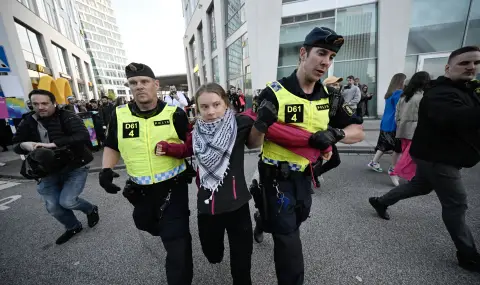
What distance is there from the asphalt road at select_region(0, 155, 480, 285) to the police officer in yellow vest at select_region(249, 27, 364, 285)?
2.15 ft

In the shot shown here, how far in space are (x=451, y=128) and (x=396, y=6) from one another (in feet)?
32.5

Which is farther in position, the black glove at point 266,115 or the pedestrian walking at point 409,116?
the pedestrian walking at point 409,116

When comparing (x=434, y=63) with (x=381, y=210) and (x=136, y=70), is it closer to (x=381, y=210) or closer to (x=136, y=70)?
(x=381, y=210)

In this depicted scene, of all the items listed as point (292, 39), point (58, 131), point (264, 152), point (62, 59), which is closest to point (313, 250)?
point (264, 152)

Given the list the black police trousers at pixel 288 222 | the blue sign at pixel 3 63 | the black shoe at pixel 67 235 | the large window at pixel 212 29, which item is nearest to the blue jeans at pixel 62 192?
the black shoe at pixel 67 235

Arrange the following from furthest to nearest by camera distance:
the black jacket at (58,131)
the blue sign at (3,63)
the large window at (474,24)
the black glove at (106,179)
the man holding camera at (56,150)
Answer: the large window at (474,24) → the blue sign at (3,63) → the black jacket at (58,131) → the man holding camera at (56,150) → the black glove at (106,179)

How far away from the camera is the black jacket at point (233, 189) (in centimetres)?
146

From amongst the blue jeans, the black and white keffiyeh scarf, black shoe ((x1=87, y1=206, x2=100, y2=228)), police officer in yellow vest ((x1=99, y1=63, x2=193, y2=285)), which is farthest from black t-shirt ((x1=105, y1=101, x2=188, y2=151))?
black shoe ((x1=87, y1=206, x2=100, y2=228))

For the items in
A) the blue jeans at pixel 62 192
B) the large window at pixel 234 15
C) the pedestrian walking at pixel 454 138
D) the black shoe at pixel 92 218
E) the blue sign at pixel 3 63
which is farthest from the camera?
the large window at pixel 234 15

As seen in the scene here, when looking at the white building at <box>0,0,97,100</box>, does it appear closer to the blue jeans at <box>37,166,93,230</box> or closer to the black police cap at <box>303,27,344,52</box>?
the blue jeans at <box>37,166,93,230</box>

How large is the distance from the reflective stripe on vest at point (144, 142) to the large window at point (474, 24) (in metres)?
12.6

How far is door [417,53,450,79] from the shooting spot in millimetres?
8578

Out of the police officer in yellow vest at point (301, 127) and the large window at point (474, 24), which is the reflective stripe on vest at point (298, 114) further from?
the large window at point (474, 24)

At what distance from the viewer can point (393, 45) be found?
8.76 meters
